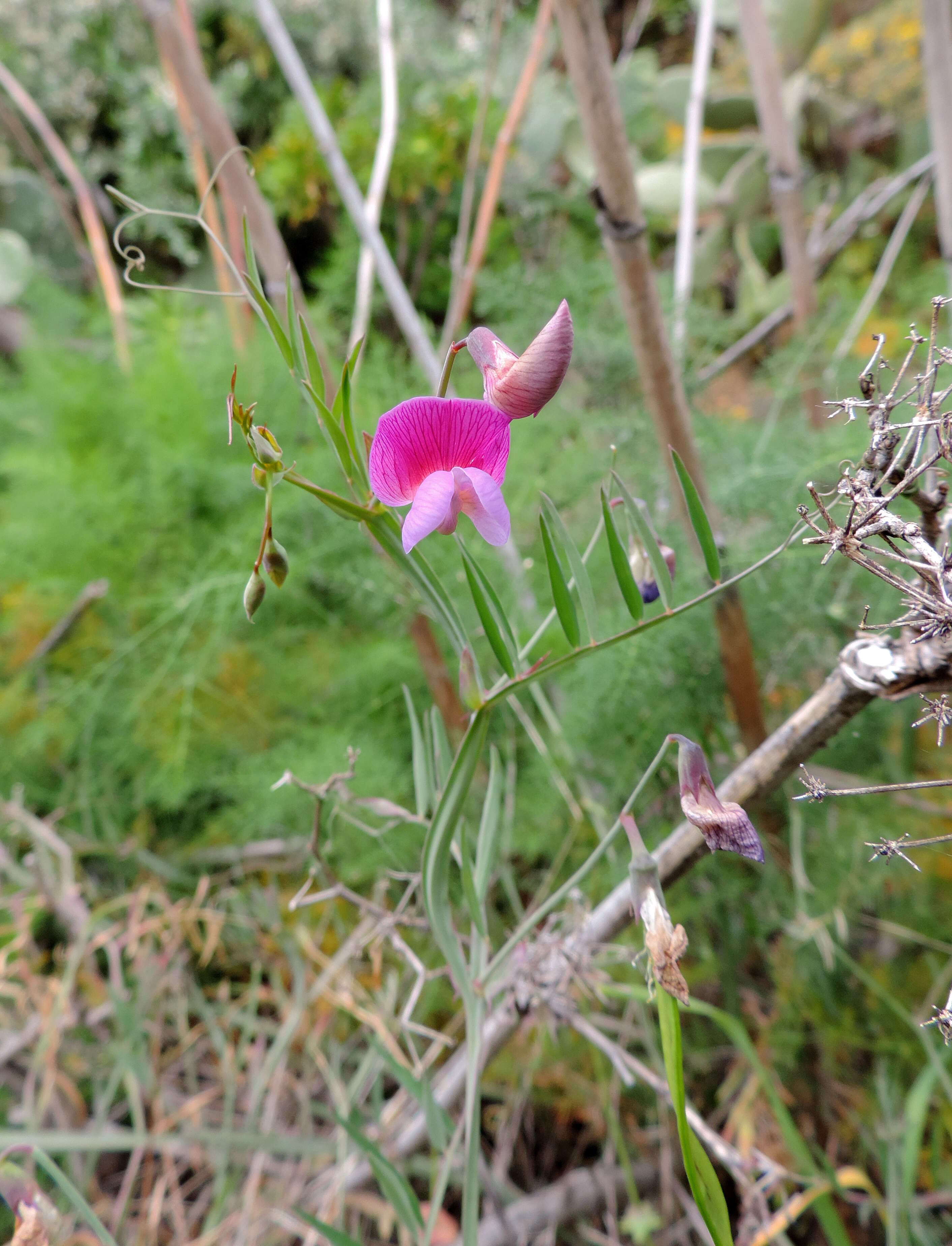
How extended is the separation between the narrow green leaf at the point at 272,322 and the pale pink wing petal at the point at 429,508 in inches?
1.9

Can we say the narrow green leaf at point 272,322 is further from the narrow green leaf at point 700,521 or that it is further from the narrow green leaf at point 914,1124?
the narrow green leaf at point 914,1124

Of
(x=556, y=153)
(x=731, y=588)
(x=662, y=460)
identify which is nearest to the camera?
(x=731, y=588)

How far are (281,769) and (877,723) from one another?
44 centimetres

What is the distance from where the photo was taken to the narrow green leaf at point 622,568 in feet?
0.73

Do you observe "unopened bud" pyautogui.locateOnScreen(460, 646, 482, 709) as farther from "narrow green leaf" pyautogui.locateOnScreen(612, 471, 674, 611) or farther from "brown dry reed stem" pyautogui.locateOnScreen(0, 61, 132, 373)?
"brown dry reed stem" pyautogui.locateOnScreen(0, 61, 132, 373)

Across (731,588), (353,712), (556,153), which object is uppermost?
(556,153)

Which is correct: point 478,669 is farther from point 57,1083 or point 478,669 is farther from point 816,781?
point 57,1083

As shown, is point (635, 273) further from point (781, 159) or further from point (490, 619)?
point (781, 159)

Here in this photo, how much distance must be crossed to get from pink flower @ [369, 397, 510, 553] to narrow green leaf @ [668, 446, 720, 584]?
5 cm

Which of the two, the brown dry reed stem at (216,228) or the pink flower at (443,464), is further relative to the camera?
the brown dry reed stem at (216,228)

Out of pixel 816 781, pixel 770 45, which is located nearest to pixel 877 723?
pixel 816 781

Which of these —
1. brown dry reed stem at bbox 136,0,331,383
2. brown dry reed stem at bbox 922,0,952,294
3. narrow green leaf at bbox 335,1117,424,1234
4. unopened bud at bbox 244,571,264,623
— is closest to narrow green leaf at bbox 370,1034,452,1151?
narrow green leaf at bbox 335,1117,424,1234

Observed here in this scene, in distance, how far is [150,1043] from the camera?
618 mm

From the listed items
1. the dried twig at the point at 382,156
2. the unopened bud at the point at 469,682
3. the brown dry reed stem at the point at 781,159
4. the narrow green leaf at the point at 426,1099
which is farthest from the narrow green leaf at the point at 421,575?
the brown dry reed stem at the point at 781,159
